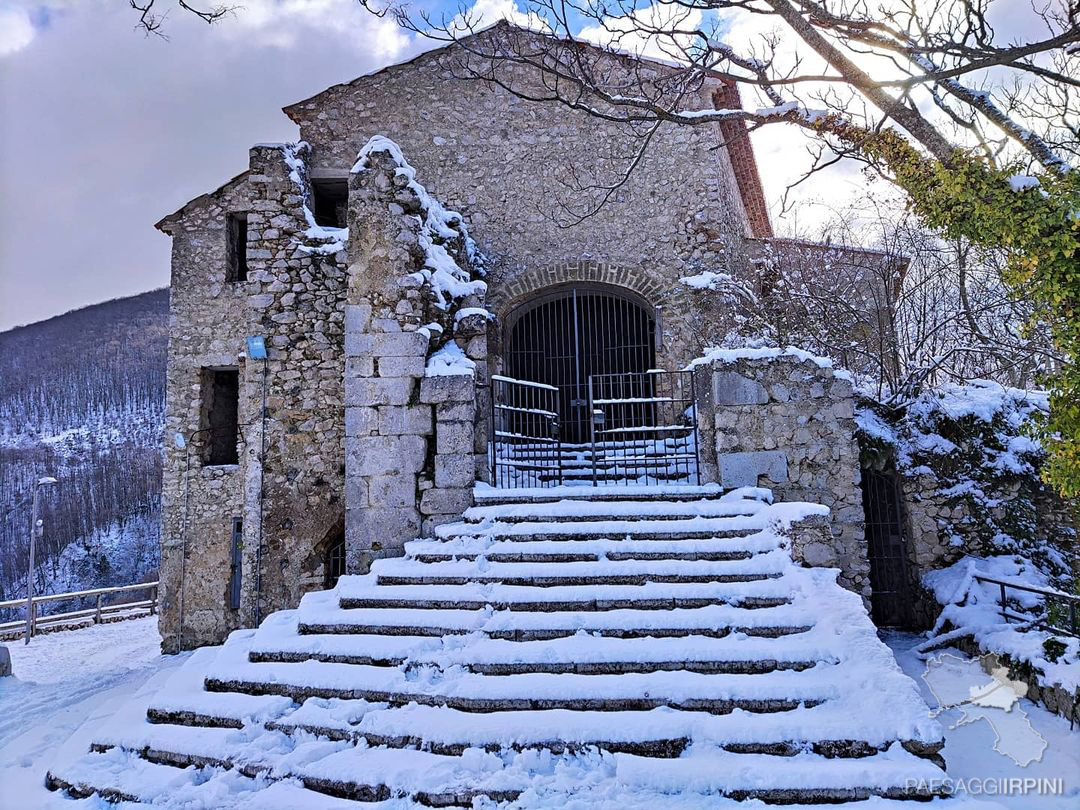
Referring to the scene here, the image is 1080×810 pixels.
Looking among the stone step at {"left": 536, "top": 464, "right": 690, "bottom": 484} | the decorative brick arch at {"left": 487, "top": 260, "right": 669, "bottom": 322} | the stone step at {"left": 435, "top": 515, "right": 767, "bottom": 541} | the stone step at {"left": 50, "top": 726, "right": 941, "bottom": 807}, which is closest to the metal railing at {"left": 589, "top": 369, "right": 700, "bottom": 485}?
the stone step at {"left": 536, "top": 464, "right": 690, "bottom": 484}

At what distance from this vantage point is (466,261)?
9.15 m

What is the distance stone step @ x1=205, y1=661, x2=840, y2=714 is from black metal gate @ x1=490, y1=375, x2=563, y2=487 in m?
3.18

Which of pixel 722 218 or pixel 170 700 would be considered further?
pixel 722 218

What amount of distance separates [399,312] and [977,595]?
6682 millimetres

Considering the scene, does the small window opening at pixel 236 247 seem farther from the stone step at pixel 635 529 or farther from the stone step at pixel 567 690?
the stone step at pixel 567 690

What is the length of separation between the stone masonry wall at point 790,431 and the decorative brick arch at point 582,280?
12.8 feet

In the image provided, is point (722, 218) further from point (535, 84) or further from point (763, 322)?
point (535, 84)

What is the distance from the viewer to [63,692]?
23.5ft

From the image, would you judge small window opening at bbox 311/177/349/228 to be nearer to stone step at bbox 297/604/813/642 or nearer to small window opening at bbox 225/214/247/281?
small window opening at bbox 225/214/247/281

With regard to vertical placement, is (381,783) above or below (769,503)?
below

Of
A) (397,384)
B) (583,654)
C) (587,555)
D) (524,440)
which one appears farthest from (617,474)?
(583,654)

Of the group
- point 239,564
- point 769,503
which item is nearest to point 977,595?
point 769,503

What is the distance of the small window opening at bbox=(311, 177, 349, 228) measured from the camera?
1084 centimetres

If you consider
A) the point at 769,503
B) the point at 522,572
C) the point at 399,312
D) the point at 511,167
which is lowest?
the point at 522,572
